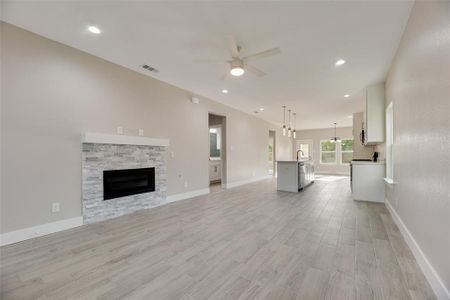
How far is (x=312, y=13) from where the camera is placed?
231cm

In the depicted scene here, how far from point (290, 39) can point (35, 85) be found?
3.63 meters

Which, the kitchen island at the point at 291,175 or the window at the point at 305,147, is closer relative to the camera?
the kitchen island at the point at 291,175

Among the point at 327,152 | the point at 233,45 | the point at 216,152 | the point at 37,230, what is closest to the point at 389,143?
the point at 233,45

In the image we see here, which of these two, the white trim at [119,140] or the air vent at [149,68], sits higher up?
the air vent at [149,68]

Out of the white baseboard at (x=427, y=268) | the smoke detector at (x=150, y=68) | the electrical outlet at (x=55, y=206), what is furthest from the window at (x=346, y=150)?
the electrical outlet at (x=55, y=206)

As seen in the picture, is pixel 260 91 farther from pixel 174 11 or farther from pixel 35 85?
pixel 35 85

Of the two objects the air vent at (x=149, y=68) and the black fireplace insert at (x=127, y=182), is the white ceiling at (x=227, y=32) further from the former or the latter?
A: the black fireplace insert at (x=127, y=182)

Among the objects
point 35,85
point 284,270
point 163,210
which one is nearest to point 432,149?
point 284,270

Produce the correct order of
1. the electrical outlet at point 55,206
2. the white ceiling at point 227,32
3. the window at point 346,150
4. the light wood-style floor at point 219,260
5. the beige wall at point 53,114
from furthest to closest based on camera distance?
1. the window at point 346,150
2. the electrical outlet at point 55,206
3. the beige wall at point 53,114
4. the white ceiling at point 227,32
5. the light wood-style floor at point 219,260

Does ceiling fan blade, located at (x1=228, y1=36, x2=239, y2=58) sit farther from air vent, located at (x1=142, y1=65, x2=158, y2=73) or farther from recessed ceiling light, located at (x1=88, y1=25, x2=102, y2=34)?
air vent, located at (x1=142, y1=65, x2=158, y2=73)

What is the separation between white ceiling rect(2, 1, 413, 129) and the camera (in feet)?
7.38

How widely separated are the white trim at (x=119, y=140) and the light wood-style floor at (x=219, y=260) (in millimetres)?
1373

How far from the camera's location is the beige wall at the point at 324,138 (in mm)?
11031

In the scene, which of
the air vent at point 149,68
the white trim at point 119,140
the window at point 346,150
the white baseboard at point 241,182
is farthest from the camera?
the window at point 346,150
